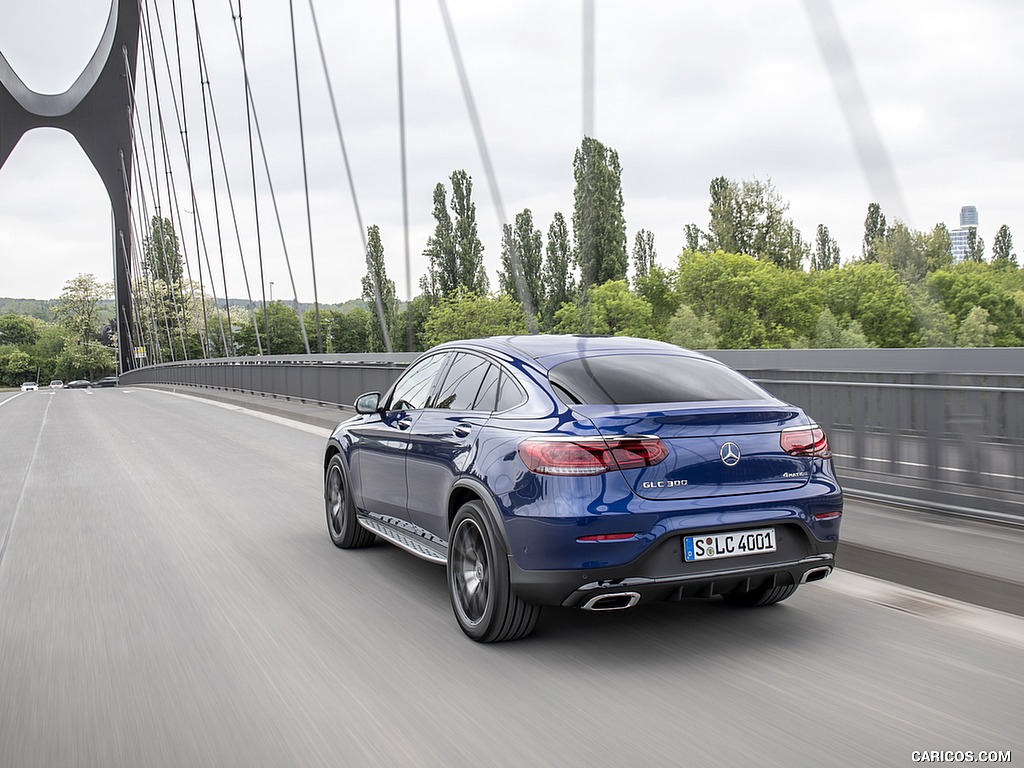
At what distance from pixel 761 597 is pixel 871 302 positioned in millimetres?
60075

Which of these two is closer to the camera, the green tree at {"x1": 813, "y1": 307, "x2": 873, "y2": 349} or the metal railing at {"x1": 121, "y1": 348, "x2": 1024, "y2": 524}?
the metal railing at {"x1": 121, "y1": 348, "x2": 1024, "y2": 524}

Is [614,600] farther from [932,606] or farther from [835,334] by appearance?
[835,334]

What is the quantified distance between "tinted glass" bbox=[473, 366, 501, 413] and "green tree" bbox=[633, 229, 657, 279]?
100964 millimetres

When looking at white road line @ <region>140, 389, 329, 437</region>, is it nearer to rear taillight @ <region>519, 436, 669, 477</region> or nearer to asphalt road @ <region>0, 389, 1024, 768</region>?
asphalt road @ <region>0, 389, 1024, 768</region>

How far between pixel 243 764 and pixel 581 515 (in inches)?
64.4

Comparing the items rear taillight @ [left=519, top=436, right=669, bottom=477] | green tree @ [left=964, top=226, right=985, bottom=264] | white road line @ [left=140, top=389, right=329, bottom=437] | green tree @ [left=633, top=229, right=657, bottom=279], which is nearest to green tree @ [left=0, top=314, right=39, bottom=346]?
green tree @ [left=633, top=229, right=657, bottom=279]

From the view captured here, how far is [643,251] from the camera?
356 feet

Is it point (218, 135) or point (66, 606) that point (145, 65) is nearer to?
point (218, 135)

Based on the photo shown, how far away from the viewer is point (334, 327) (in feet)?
466

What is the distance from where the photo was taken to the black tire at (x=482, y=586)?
→ 457 cm

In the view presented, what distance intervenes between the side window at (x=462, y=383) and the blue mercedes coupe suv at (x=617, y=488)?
0.03 metres

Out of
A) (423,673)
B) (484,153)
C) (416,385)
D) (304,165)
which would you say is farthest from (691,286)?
(423,673)

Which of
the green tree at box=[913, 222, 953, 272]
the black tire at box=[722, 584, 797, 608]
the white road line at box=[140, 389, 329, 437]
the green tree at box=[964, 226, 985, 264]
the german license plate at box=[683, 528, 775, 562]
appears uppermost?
the green tree at box=[964, 226, 985, 264]

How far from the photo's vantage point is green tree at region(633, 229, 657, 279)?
10693cm
